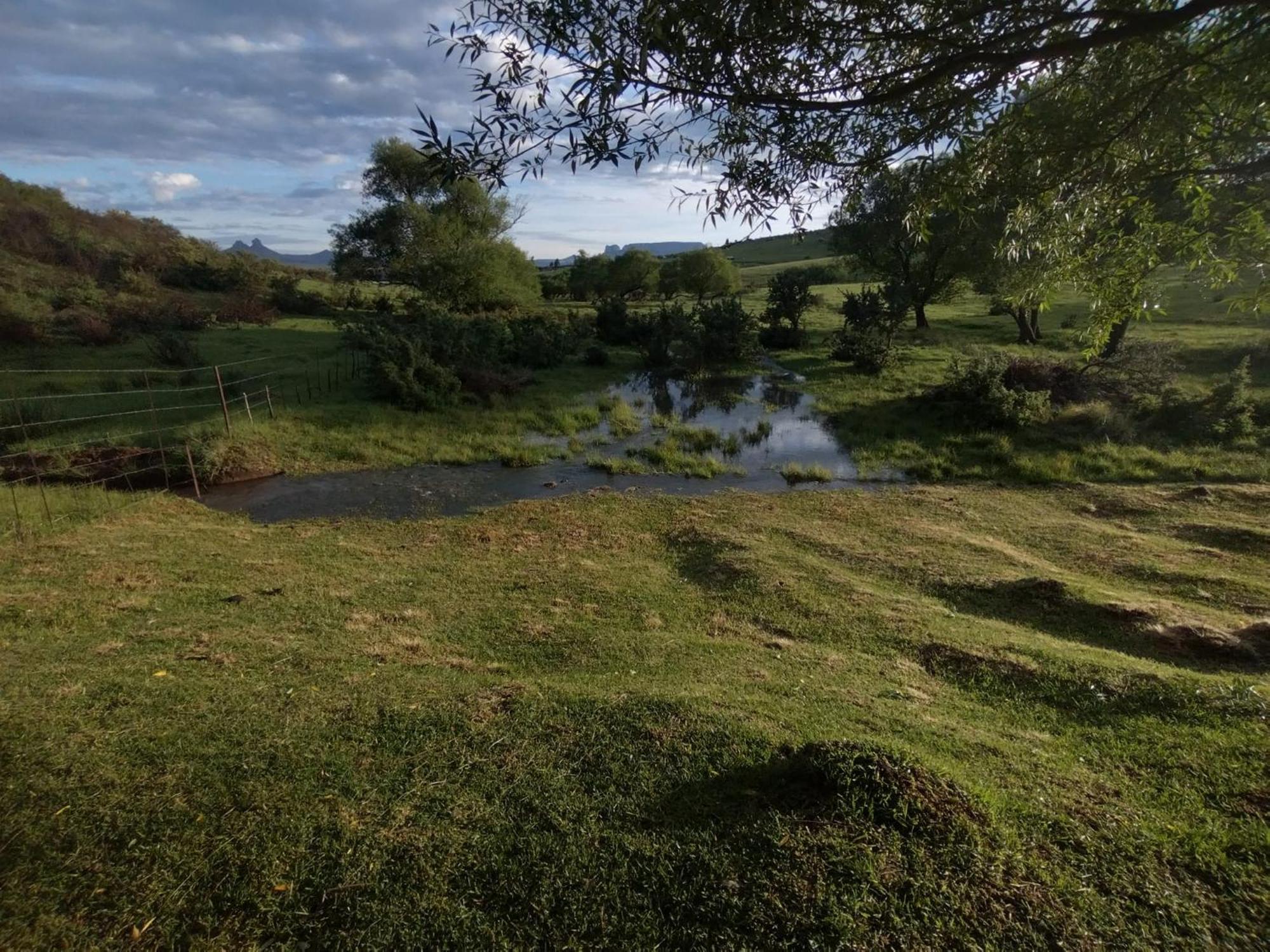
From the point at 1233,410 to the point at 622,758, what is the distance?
20856 mm

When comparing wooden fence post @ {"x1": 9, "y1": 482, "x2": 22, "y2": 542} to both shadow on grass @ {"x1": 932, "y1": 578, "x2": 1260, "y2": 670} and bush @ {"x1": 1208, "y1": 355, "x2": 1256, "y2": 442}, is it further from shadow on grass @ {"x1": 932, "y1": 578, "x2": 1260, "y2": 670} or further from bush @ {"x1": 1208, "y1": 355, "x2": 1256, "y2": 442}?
bush @ {"x1": 1208, "y1": 355, "x2": 1256, "y2": 442}

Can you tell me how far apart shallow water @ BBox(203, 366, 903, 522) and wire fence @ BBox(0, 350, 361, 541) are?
4.71 feet

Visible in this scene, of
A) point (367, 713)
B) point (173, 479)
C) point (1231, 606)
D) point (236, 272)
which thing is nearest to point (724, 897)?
point (367, 713)

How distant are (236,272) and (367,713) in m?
48.7

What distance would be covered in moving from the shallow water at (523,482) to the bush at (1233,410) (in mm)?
8944

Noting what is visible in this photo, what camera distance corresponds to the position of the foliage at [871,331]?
2670 centimetres

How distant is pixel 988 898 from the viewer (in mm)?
2410

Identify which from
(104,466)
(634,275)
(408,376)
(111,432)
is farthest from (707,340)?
(634,275)

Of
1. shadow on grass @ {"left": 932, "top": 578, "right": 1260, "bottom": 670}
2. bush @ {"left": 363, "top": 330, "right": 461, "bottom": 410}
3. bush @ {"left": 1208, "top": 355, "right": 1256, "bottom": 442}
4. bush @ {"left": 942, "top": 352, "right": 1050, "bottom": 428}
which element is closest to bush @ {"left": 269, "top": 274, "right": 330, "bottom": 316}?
bush @ {"left": 363, "top": 330, "right": 461, "bottom": 410}

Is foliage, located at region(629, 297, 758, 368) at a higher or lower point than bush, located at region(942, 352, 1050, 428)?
higher

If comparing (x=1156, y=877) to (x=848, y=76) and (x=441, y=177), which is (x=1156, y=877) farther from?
(x=441, y=177)

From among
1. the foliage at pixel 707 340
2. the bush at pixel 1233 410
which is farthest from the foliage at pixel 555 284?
the bush at pixel 1233 410

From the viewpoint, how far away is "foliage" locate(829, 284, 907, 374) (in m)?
26.7

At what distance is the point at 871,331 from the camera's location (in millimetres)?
27625
